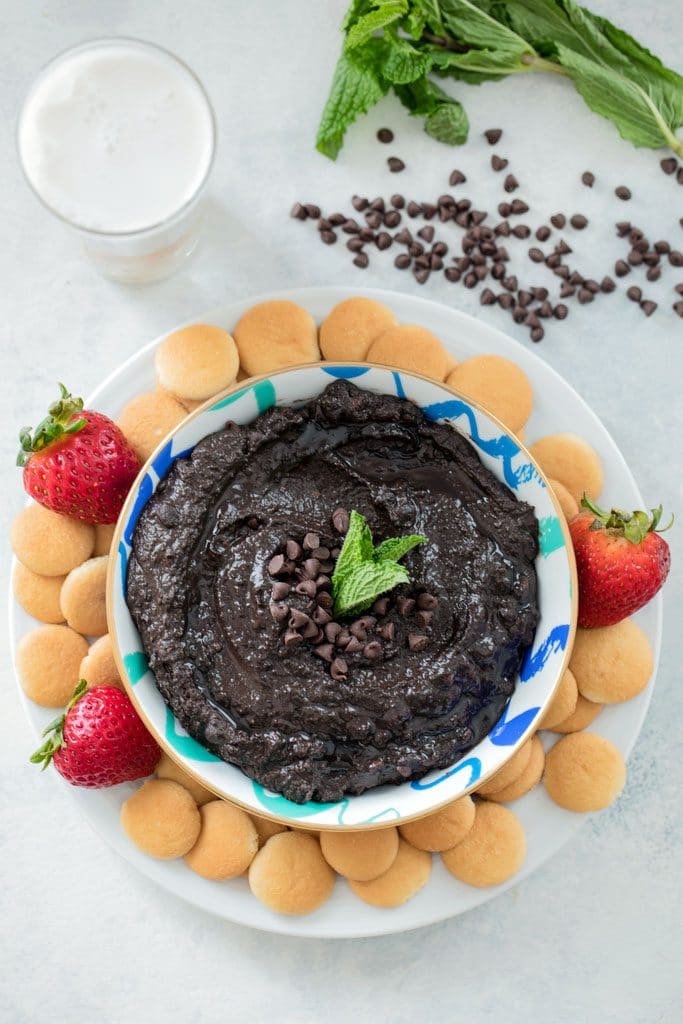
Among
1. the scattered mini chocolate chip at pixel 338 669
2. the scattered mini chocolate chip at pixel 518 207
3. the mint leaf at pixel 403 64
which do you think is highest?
the mint leaf at pixel 403 64

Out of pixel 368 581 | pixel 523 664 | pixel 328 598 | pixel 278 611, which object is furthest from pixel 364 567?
pixel 523 664

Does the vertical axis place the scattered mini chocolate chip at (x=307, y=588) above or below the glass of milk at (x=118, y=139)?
below

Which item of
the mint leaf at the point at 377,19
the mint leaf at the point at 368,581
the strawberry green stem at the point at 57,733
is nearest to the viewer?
the mint leaf at the point at 368,581

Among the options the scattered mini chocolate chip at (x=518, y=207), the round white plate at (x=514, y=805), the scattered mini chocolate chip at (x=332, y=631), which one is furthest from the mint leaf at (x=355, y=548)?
the scattered mini chocolate chip at (x=518, y=207)

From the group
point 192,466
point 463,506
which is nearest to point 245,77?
point 192,466

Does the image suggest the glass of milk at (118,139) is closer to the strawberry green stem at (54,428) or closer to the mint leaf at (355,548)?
the strawberry green stem at (54,428)

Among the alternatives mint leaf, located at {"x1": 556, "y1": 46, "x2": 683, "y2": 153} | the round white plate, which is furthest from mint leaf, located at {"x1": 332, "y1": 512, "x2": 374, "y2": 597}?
mint leaf, located at {"x1": 556, "y1": 46, "x2": 683, "y2": 153}
